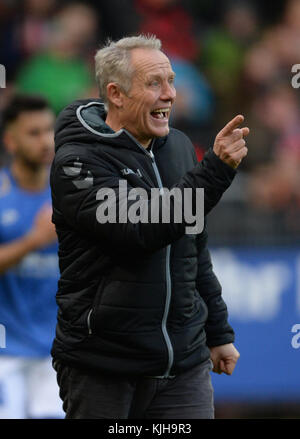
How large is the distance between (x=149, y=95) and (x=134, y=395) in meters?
1.22

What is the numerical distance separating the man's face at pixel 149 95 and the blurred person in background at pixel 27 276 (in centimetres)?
185

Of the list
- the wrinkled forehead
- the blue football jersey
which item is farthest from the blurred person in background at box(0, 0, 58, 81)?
the wrinkled forehead

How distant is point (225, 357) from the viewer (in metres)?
4.23

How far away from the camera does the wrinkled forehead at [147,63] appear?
3.83m

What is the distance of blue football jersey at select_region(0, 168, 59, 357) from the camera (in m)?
5.68

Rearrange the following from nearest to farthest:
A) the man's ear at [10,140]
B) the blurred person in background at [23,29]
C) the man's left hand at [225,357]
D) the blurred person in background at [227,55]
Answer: the man's left hand at [225,357] < the man's ear at [10,140] < the blurred person in background at [23,29] < the blurred person in background at [227,55]

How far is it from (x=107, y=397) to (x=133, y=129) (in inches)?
42.8

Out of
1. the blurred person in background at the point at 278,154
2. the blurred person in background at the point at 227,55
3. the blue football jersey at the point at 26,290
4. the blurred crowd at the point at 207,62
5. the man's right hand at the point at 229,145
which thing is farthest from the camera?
the blurred person in background at the point at 227,55

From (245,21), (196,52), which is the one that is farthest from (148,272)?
(245,21)

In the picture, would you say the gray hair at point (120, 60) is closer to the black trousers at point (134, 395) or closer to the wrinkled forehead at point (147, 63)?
the wrinkled forehead at point (147, 63)

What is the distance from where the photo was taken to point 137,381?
12.7 feet

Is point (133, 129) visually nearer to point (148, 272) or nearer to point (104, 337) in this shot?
point (148, 272)

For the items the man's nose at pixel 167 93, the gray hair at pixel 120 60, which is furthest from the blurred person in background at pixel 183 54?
the man's nose at pixel 167 93

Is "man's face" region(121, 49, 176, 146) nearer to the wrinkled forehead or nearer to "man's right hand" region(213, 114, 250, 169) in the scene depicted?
the wrinkled forehead
